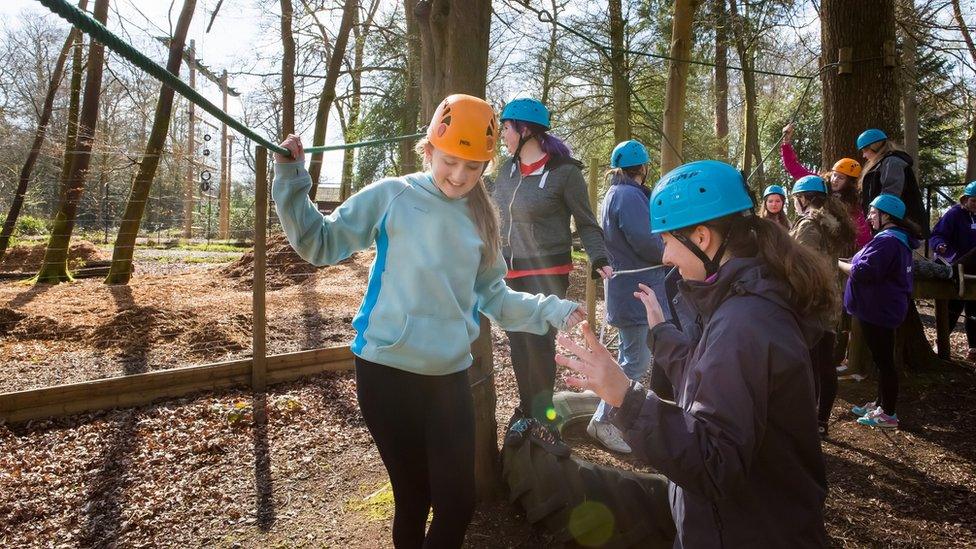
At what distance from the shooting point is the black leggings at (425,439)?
186 cm

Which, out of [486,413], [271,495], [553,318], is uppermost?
[553,318]

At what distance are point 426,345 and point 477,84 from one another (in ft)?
5.03

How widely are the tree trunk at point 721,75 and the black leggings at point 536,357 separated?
5220 mm

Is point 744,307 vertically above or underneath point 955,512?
above

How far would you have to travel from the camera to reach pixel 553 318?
84.2 inches

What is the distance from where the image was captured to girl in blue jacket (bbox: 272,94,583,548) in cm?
185

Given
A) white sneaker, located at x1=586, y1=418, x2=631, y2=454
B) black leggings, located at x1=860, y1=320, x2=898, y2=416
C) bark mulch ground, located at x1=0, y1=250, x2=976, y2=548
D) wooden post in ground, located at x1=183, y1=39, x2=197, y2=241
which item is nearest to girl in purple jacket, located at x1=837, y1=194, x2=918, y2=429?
black leggings, located at x1=860, y1=320, x2=898, y2=416

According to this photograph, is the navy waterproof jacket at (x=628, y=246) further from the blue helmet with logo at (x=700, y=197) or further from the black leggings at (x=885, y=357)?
the blue helmet with logo at (x=700, y=197)

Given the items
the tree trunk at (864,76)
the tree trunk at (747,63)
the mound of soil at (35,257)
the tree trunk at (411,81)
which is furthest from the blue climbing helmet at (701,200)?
the mound of soil at (35,257)

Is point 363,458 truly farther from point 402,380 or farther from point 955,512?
point 955,512

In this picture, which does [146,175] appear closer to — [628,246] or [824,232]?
[628,246]

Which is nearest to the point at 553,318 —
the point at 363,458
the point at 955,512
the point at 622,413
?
the point at 622,413

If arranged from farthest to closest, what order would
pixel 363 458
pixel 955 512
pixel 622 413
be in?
pixel 363 458
pixel 955 512
pixel 622 413

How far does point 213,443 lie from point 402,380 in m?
2.36
